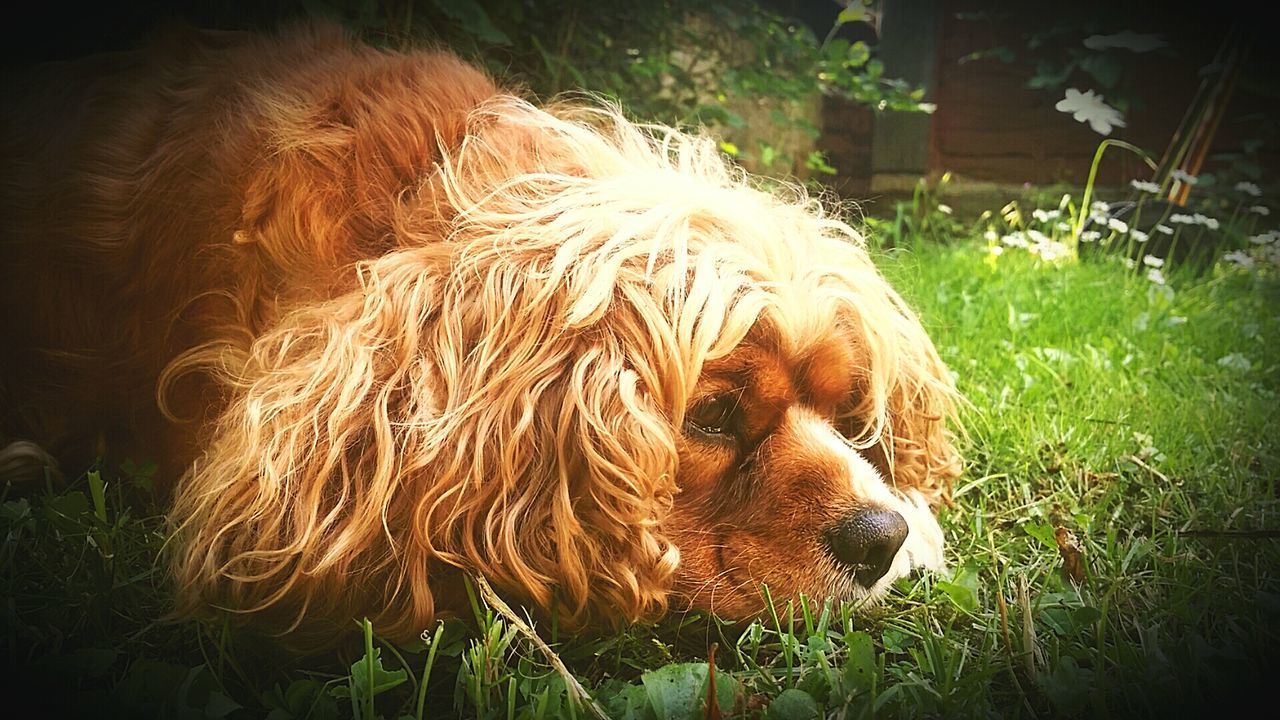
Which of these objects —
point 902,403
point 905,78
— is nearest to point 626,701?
point 902,403

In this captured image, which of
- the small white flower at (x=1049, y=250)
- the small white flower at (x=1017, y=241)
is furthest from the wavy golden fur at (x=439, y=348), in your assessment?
the small white flower at (x=1017, y=241)

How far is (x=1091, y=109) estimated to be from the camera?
217 inches

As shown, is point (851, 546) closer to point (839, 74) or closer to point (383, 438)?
point (383, 438)

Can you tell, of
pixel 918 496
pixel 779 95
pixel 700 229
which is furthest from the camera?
pixel 779 95

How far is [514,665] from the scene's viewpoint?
57.6 inches

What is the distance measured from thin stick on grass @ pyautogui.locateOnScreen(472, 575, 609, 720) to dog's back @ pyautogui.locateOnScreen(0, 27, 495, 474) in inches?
24.9

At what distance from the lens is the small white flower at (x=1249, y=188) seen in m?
5.41

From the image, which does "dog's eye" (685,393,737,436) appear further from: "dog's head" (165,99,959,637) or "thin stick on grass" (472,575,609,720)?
"thin stick on grass" (472,575,609,720)

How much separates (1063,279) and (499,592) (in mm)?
3290

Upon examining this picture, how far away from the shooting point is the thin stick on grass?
1.25 metres

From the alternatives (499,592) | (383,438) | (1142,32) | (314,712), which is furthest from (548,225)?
(1142,32)

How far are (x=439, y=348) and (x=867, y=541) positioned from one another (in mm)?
804

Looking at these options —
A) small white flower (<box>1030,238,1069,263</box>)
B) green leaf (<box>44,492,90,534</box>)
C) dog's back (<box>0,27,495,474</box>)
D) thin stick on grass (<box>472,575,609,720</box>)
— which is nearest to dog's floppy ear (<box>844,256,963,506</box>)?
thin stick on grass (<box>472,575,609,720</box>)

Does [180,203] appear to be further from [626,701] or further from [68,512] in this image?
[626,701]
